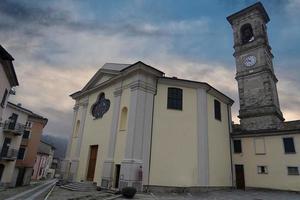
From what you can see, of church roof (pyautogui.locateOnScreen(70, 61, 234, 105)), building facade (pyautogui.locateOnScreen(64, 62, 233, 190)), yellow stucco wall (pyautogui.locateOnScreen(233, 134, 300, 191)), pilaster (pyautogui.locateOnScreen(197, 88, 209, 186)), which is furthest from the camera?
yellow stucco wall (pyautogui.locateOnScreen(233, 134, 300, 191))

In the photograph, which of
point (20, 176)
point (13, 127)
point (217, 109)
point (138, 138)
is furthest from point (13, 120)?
point (217, 109)

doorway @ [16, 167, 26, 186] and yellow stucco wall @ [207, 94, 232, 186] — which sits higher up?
yellow stucco wall @ [207, 94, 232, 186]

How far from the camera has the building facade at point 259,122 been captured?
18616 millimetres

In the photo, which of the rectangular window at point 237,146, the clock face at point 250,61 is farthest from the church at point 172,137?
the clock face at point 250,61

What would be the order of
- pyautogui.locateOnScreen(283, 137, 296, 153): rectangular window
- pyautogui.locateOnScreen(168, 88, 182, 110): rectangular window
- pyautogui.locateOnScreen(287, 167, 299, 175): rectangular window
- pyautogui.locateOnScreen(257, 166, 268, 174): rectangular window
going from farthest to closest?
pyautogui.locateOnScreen(257, 166, 268, 174): rectangular window
pyautogui.locateOnScreen(283, 137, 296, 153): rectangular window
pyautogui.locateOnScreen(287, 167, 299, 175): rectangular window
pyautogui.locateOnScreen(168, 88, 182, 110): rectangular window

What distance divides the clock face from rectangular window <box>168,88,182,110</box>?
1232cm

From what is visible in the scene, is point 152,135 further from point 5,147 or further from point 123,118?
point 5,147

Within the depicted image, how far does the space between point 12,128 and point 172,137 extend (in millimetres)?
17907

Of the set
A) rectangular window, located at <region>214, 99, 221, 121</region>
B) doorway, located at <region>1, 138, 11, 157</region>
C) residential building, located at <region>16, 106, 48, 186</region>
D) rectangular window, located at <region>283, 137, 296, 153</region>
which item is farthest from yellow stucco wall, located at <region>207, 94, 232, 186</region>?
residential building, located at <region>16, 106, 48, 186</region>

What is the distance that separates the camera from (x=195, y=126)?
17656 millimetres

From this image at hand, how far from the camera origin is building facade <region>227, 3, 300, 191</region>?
18616 millimetres

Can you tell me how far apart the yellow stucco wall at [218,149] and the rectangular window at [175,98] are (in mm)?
3011

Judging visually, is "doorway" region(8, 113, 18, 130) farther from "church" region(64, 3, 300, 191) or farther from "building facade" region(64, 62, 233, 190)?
"building facade" region(64, 62, 233, 190)

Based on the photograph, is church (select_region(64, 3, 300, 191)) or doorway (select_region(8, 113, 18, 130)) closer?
church (select_region(64, 3, 300, 191))
